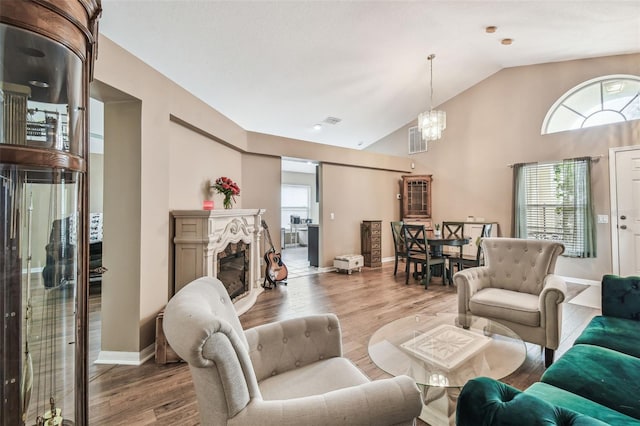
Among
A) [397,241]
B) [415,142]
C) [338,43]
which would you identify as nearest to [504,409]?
[338,43]

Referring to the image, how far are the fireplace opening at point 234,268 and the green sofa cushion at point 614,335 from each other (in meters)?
3.34

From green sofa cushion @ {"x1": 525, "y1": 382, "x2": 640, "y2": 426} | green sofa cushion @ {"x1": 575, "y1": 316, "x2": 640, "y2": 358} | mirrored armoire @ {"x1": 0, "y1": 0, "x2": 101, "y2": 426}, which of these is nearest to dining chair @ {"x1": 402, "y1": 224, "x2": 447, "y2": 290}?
green sofa cushion @ {"x1": 575, "y1": 316, "x2": 640, "y2": 358}

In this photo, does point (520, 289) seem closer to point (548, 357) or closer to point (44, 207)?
point (548, 357)

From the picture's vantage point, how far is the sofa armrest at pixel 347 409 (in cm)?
91

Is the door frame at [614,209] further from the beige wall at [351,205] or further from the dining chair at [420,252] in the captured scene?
the beige wall at [351,205]

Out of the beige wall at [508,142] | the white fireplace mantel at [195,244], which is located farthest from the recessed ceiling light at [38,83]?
the beige wall at [508,142]

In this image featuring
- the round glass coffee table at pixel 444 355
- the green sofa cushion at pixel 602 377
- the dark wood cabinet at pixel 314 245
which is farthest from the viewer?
the dark wood cabinet at pixel 314 245

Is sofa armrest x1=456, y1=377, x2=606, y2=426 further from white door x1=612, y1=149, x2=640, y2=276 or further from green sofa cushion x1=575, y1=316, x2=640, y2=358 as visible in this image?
white door x1=612, y1=149, x2=640, y2=276

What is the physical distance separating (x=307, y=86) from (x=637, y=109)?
208 inches

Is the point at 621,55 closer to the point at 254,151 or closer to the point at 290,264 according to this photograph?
the point at 254,151

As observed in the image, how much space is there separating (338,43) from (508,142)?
420 cm

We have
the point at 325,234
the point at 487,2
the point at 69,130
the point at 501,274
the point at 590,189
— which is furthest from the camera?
the point at 325,234

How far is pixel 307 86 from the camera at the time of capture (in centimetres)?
477

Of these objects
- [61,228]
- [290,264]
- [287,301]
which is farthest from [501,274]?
[290,264]
